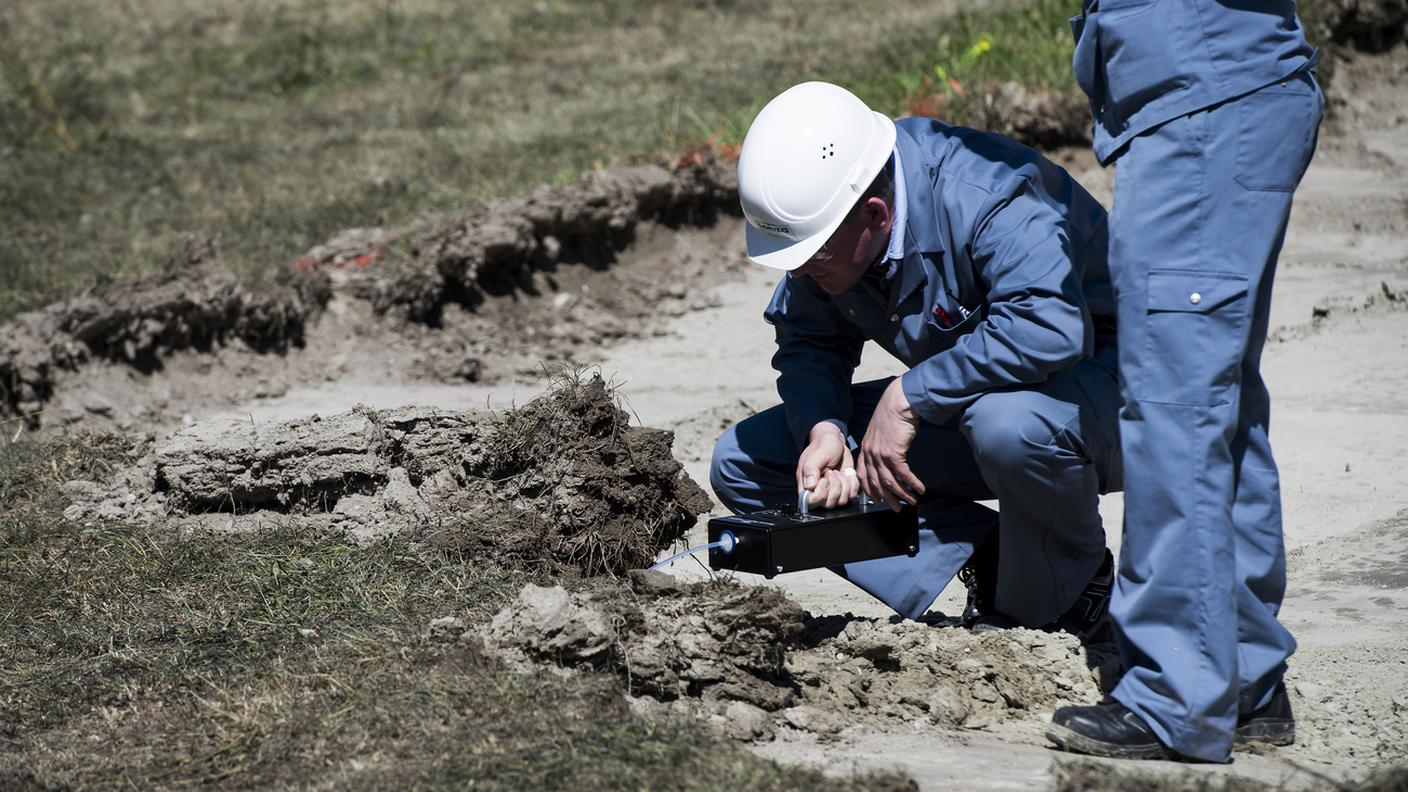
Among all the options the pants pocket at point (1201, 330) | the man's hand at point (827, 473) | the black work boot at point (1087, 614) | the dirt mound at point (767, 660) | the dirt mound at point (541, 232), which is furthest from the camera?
the dirt mound at point (541, 232)

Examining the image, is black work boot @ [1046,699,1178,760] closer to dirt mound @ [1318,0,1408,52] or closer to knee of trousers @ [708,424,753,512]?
knee of trousers @ [708,424,753,512]

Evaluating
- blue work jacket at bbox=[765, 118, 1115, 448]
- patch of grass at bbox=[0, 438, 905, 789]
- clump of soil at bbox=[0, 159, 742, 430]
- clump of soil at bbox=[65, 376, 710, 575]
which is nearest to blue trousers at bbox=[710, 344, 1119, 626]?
blue work jacket at bbox=[765, 118, 1115, 448]

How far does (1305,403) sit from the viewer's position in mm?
5121

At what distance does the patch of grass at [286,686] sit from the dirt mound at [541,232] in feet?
10.1

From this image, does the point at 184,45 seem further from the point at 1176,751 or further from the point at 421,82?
the point at 1176,751

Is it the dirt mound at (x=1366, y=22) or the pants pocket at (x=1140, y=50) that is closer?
the pants pocket at (x=1140, y=50)

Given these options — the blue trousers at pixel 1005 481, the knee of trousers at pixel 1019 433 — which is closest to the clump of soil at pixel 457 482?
the blue trousers at pixel 1005 481

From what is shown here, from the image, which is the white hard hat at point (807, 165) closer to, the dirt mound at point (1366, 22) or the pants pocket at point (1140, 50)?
the pants pocket at point (1140, 50)

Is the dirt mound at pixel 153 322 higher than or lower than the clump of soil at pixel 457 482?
lower

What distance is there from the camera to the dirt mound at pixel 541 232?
6789 mm

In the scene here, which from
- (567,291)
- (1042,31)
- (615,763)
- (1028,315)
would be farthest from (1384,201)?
(615,763)

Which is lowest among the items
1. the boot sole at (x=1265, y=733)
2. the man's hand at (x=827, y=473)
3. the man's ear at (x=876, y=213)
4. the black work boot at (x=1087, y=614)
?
the black work boot at (x=1087, y=614)

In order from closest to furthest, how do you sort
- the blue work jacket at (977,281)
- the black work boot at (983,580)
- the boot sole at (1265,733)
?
the boot sole at (1265,733) → the blue work jacket at (977,281) → the black work boot at (983,580)

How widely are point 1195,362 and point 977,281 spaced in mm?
720
